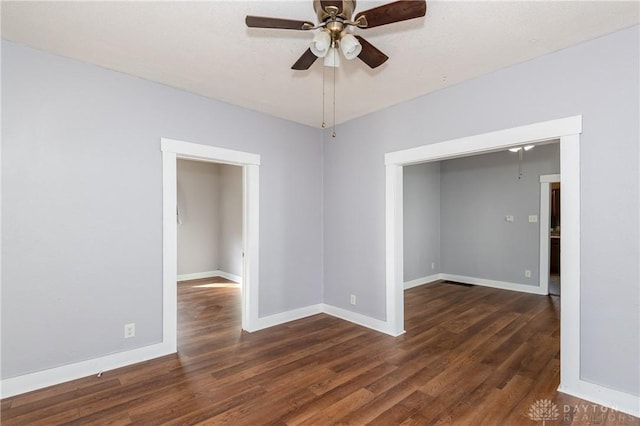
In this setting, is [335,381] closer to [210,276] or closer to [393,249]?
[393,249]

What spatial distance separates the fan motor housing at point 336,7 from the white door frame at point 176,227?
2104 mm

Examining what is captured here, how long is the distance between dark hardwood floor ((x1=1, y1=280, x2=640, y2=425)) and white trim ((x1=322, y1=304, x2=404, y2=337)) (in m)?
0.11

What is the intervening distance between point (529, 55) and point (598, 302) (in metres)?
2.00

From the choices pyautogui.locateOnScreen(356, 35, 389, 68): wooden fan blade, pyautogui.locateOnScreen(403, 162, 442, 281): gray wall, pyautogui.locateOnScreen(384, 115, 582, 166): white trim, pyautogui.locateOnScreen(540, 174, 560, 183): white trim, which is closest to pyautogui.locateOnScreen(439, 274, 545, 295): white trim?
pyautogui.locateOnScreen(403, 162, 442, 281): gray wall

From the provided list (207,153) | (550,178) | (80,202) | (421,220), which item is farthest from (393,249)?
(550,178)

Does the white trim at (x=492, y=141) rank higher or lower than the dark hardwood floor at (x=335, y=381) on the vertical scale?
higher

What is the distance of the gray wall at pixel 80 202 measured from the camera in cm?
237

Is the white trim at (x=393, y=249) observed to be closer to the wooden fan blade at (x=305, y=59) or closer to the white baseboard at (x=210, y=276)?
the wooden fan blade at (x=305, y=59)

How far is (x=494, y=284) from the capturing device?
578cm

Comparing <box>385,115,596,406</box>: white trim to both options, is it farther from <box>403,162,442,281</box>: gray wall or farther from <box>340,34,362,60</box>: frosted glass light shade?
<box>403,162,442,281</box>: gray wall

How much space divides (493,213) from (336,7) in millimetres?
5418

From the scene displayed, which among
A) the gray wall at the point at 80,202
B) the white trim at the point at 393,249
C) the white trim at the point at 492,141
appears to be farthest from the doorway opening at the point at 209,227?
the white trim at the point at 492,141

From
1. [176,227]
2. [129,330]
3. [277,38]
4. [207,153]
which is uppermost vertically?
[277,38]

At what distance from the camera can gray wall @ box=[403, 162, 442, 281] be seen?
590cm
